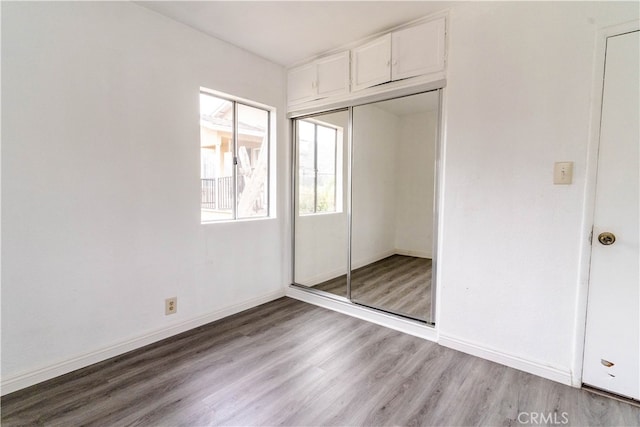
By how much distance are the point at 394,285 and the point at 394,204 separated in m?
0.88

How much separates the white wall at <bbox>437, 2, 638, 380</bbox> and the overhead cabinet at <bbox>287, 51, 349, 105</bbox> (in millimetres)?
958

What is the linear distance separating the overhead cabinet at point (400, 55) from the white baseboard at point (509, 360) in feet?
6.80

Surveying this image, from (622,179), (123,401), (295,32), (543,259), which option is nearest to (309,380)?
(123,401)

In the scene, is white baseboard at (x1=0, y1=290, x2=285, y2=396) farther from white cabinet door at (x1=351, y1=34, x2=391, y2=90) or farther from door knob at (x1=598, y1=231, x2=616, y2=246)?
door knob at (x1=598, y1=231, x2=616, y2=246)

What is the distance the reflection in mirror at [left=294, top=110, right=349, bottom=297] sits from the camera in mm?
3305

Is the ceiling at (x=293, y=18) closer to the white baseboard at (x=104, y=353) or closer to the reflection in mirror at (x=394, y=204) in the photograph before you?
the reflection in mirror at (x=394, y=204)

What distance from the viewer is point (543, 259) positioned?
1899mm

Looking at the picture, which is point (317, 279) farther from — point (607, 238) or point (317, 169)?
point (607, 238)

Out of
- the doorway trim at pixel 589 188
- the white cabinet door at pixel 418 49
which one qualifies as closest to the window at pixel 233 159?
the white cabinet door at pixel 418 49

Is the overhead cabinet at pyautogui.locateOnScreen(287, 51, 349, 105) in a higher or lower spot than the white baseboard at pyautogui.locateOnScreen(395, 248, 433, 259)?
higher

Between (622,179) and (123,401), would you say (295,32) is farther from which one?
(123,401)

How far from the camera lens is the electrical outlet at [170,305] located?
239 cm

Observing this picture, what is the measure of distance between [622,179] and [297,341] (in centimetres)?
236

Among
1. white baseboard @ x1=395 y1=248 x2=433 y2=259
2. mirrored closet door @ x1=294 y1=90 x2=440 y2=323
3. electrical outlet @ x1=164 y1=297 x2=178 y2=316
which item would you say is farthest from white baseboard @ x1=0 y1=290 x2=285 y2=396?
white baseboard @ x1=395 y1=248 x2=433 y2=259
